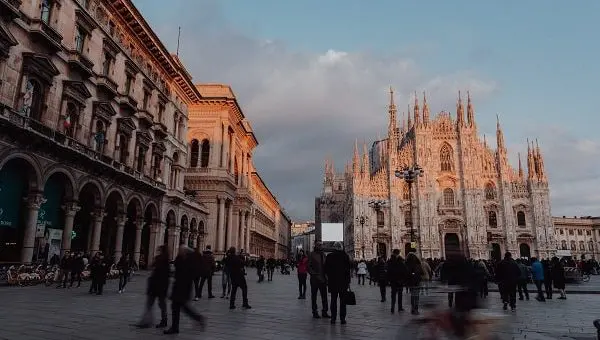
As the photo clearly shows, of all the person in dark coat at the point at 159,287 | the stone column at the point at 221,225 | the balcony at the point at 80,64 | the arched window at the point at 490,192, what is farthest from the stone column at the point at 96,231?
the arched window at the point at 490,192

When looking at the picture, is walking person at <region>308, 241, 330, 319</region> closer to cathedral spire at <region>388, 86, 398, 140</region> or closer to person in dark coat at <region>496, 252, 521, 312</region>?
person in dark coat at <region>496, 252, 521, 312</region>

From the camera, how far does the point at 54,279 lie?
18812mm

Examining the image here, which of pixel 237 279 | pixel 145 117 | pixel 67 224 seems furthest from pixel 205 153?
pixel 237 279

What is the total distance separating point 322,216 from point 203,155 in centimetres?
5660

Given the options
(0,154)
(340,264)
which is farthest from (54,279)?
(340,264)

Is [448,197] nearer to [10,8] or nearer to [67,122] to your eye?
[67,122]

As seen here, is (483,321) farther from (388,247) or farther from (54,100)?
(388,247)

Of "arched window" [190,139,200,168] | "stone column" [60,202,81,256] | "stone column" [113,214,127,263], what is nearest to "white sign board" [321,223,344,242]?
"arched window" [190,139,200,168]

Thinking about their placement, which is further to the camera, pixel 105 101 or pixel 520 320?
pixel 105 101

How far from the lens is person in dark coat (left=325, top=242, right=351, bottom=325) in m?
9.30

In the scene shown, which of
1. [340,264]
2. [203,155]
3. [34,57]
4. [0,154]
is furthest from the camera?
[203,155]

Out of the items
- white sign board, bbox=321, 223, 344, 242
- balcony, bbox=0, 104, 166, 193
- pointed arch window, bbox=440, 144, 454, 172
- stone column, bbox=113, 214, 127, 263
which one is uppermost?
pointed arch window, bbox=440, 144, 454, 172

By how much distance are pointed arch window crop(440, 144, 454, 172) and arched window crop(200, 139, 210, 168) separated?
39.5 m

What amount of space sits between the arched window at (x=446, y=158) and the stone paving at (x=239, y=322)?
55428mm
